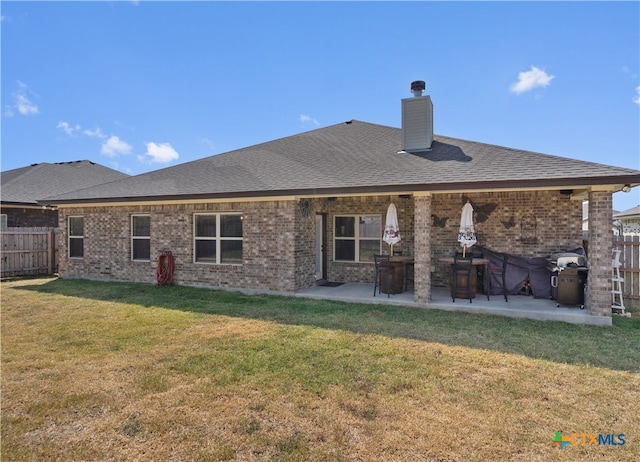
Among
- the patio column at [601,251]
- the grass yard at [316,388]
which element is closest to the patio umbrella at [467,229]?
the grass yard at [316,388]

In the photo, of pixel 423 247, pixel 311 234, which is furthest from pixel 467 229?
pixel 311 234

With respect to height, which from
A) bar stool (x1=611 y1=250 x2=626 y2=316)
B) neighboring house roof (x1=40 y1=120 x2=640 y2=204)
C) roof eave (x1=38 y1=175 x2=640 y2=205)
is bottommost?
bar stool (x1=611 y1=250 x2=626 y2=316)

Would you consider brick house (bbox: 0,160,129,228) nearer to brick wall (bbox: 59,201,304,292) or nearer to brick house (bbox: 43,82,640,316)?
brick wall (bbox: 59,201,304,292)

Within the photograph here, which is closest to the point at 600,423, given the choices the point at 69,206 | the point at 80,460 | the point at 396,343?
the point at 396,343

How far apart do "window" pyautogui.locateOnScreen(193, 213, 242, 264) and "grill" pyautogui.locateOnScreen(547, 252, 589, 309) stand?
7531 mm

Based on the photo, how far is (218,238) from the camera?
966 centimetres

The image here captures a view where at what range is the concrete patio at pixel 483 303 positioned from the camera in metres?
6.61

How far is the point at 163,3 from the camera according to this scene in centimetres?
938

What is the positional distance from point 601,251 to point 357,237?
566 cm

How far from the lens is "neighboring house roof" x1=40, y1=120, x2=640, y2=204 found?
6742 mm

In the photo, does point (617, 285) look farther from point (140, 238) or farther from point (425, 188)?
point (140, 238)

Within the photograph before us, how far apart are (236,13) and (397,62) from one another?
5414 mm

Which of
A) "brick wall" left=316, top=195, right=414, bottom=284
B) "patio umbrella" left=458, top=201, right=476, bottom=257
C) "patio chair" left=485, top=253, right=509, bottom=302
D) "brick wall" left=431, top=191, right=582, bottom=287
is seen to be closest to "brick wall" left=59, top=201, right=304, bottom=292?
"brick wall" left=316, top=195, right=414, bottom=284

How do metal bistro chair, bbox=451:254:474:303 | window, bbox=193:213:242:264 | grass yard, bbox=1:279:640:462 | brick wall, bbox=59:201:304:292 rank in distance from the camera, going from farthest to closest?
window, bbox=193:213:242:264 < brick wall, bbox=59:201:304:292 < metal bistro chair, bbox=451:254:474:303 < grass yard, bbox=1:279:640:462
